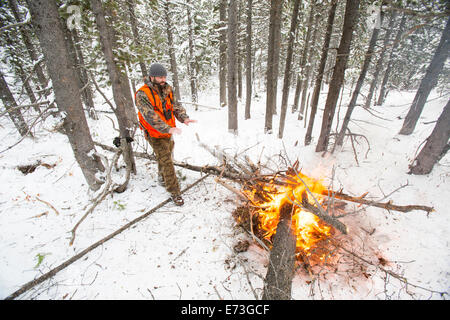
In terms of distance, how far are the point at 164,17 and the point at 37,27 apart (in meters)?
16.3

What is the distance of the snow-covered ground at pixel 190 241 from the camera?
3189 millimetres

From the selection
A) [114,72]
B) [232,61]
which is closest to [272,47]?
[232,61]

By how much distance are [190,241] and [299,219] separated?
243 centimetres

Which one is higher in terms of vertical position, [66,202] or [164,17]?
[164,17]

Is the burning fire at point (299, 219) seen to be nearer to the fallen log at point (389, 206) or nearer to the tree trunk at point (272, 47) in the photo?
the fallen log at point (389, 206)

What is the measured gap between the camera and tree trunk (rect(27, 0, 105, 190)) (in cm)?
384

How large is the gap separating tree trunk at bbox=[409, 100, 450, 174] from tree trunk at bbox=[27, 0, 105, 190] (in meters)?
9.25

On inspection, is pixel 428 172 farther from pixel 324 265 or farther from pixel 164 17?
pixel 164 17

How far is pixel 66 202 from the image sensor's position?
16.0ft

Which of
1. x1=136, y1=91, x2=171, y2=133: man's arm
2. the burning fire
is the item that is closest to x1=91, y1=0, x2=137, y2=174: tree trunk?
x1=136, y1=91, x2=171, y2=133: man's arm

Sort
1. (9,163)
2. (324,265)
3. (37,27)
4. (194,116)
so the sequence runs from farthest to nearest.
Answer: (194,116) → (9,163) → (37,27) → (324,265)

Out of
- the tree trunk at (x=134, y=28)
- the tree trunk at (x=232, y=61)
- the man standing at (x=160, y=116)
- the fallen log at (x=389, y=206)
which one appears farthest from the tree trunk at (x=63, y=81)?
the tree trunk at (x=232, y=61)

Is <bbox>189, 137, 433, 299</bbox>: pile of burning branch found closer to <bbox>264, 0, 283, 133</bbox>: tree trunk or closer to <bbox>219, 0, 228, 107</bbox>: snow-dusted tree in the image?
<bbox>264, 0, 283, 133</bbox>: tree trunk

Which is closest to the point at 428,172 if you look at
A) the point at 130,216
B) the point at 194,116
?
the point at 130,216
